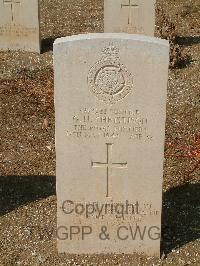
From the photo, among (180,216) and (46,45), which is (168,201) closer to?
(180,216)

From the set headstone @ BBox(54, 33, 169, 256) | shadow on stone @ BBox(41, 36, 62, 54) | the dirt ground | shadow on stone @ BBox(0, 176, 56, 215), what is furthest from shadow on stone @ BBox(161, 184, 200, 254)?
shadow on stone @ BBox(41, 36, 62, 54)

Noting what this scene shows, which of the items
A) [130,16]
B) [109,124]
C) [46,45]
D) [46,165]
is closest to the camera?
[109,124]

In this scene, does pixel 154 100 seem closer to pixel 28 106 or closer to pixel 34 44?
pixel 28 106

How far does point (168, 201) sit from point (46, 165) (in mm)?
1426

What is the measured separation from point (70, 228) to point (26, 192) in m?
1.10

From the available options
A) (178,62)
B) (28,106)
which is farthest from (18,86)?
(178,62)

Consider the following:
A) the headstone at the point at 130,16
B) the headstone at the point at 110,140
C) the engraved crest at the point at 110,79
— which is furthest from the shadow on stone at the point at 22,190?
the headstone at the point at 130,16

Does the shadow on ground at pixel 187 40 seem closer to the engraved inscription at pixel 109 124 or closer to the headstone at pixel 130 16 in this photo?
the headstone at pixel 130 16

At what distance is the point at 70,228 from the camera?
475cm

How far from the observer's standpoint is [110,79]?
164 inches

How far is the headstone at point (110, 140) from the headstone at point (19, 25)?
203 inches

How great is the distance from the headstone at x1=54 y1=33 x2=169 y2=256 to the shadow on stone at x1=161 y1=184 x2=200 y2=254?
29 centimetres

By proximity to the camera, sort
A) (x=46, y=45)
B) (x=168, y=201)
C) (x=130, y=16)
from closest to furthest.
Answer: (x=168, y=201), (x=130, y=16), (x=46, y=45)

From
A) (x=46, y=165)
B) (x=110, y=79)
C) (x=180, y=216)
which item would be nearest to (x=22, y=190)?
(x=46, y=165)
